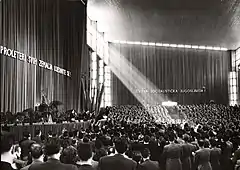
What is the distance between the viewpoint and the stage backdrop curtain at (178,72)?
31453mm

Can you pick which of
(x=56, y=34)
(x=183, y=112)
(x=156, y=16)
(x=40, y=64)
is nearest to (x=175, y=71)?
(x=183, y=112)

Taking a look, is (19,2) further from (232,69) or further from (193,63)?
(232,69)

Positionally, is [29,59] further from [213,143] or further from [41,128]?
[213,143]

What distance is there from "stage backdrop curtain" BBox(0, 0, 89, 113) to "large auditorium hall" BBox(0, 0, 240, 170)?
0.04 metres

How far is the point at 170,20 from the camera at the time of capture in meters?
22.1

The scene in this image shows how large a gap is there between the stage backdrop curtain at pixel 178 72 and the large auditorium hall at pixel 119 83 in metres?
0.09

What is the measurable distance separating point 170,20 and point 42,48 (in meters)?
9.75

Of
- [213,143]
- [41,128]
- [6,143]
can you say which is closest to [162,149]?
[213,143]

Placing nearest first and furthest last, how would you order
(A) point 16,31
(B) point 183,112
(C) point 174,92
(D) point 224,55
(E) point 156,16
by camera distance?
(A) point 16,31 < (E) point 156,16 < (B) point 183,112 < (C) point 174,92 < (D) point 224,55

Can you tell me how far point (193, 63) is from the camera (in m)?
33.0

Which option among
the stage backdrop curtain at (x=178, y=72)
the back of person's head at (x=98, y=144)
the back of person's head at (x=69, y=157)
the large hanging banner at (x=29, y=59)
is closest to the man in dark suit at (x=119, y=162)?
the back of person's head at (x=69, y=157)

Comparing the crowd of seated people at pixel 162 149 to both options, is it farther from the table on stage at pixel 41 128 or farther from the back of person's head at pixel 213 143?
the table on stage at pixel 41 128

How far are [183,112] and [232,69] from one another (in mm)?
13420

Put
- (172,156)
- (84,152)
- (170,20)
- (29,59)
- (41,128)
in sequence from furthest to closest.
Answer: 1. (170,20)
2. (29,59)
3. (41,128)
4. (172,156)
5. (84,152)
